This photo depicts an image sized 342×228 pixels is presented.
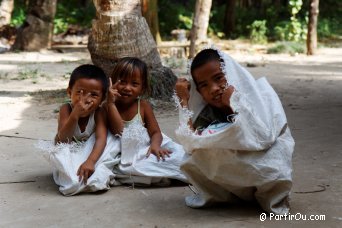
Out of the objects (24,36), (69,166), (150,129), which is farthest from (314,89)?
(24,36)

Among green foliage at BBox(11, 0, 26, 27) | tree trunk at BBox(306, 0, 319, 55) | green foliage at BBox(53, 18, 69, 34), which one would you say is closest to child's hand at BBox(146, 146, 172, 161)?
tree trunk at BBox(306, 0, 319, 55)

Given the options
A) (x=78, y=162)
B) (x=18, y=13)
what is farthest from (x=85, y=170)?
(x=18, y=13)

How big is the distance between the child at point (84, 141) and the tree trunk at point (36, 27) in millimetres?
11153

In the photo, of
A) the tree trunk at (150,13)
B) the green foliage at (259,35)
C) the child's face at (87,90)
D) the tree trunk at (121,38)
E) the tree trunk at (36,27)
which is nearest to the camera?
the child's face at (87,90)

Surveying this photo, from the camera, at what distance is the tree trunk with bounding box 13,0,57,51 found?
14227 millimetres

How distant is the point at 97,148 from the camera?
3.52 meters

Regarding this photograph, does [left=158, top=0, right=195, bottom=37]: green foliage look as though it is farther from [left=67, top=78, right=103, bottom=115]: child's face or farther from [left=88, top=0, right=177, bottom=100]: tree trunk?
[left=67, top=78, right=103, bottom=115]: child's face

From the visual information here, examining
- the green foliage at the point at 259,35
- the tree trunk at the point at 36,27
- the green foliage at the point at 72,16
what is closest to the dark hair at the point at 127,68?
the tree trunk at the point at 36,27

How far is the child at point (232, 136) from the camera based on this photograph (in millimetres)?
2666

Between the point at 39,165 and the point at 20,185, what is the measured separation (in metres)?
0.52

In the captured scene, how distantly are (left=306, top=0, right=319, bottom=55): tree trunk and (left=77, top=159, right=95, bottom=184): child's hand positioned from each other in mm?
9856

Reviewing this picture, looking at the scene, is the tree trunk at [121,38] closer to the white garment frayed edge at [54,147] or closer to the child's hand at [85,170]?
the white garment frayed edge at [54,147]

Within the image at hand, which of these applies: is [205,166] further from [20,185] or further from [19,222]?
[20,185]

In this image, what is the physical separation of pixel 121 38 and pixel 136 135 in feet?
10.1
